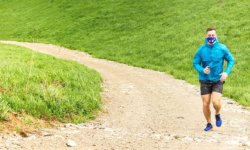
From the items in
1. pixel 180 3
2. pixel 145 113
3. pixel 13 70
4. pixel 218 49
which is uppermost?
pixel 180 3

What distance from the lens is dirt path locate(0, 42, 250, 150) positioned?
36.4 feet

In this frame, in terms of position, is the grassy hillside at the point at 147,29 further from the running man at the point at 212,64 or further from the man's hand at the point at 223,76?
the man's hand at the point at 223,76

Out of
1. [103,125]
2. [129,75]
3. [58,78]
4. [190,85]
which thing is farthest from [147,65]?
[103,125]

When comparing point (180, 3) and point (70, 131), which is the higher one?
point (180, 3)

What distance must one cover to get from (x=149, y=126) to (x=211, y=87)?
7.73ft

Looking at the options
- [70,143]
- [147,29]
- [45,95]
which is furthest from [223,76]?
[147,29]

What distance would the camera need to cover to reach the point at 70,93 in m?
15.8

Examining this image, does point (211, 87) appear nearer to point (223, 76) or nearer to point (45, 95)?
point (223, 76)

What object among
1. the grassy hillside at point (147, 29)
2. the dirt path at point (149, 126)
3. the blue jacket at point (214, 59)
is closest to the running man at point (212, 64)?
the blue jacket at point (214, 59)

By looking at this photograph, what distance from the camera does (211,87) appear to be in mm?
12695

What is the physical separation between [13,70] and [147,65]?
51.8ft

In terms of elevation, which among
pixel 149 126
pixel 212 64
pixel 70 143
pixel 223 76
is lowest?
pixel 149 126

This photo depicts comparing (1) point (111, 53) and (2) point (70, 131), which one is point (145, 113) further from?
(1) point (111, 53)

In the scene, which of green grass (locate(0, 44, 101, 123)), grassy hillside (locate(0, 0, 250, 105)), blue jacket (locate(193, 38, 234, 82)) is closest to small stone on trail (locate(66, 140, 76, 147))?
green grass (locate(0, 44, 101, 123))
